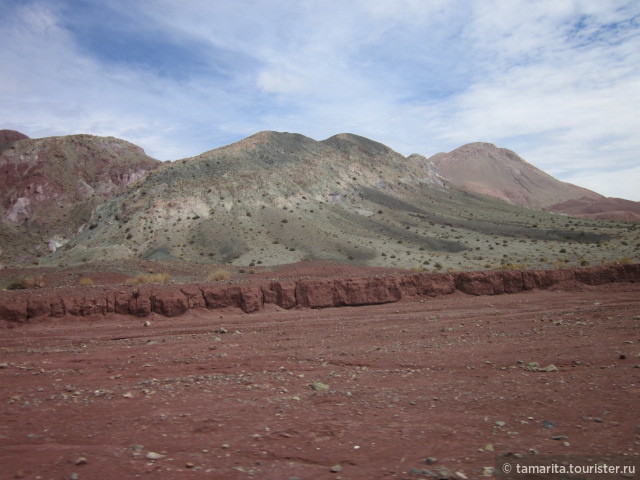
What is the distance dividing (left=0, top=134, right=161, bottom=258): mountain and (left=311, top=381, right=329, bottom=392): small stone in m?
80.0

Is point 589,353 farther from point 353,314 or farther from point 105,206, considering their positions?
point 105,206

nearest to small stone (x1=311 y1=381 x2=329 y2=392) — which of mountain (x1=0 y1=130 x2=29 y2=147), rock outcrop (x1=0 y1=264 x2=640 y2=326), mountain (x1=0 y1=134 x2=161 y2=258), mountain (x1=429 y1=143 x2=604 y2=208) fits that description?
rock outcrop (x1=0 y1=264 x2=640 y2=326)

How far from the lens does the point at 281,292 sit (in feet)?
64.7

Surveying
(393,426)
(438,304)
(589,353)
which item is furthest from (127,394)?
(438,304)

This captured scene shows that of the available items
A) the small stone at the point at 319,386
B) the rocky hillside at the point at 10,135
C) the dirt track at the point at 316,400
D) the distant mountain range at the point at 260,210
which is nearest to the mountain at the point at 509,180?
the distant mountain range at the point at 260,210

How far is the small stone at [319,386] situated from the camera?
7.44 metres

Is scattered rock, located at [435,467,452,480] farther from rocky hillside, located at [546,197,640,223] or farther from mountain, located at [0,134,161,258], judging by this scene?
rocky hillside, located at [546,197,640,223]

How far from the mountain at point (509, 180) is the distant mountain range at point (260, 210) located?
78.3 meters

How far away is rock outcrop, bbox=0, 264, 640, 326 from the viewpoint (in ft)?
55.0

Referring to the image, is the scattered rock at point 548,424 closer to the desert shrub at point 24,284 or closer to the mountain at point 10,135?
the desert shrub at point 24,284

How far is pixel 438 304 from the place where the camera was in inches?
743

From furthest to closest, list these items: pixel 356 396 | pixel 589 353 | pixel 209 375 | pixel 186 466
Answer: pixel 589 353 → pixel 209 375 → pixel 356 396 → pixel 186 466

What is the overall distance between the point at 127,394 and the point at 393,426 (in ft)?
14.5

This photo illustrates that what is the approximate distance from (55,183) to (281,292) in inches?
3643
